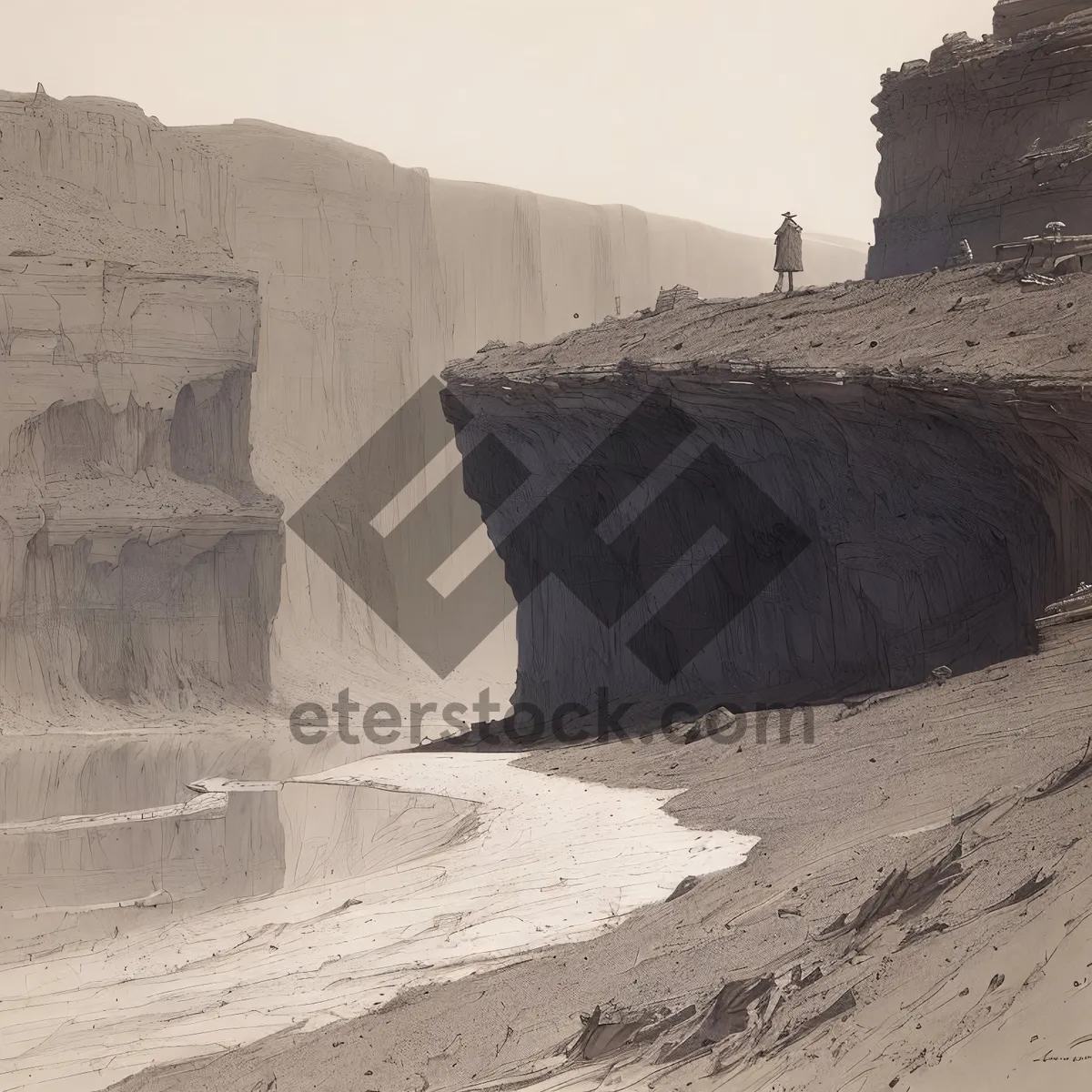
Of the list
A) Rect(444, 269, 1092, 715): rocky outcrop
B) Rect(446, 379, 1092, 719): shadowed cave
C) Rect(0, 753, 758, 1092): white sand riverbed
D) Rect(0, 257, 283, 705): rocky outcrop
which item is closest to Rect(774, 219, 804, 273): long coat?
Rect(444, 269, 1092, 715): rocky outcrop

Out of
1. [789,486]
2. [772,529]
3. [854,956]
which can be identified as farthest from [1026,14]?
[854,956]

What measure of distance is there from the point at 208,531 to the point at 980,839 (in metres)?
23.0

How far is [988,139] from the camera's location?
60.8 feet

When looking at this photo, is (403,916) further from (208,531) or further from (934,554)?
(208,531)

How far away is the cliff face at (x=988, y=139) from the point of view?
57.3 feet

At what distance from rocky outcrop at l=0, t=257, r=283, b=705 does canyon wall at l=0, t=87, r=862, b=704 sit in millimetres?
233

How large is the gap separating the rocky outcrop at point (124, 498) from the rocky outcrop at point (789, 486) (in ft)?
23.2

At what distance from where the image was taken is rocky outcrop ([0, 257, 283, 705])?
1088 inches

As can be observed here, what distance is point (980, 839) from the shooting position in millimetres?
7324

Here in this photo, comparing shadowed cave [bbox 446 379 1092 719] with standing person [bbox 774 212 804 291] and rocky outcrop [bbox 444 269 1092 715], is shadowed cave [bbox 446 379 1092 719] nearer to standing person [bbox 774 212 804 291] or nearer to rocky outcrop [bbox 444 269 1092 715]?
rocky outcrop [bbox 444 269 1092 715]

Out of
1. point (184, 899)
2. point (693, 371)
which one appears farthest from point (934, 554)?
point (184, 899)

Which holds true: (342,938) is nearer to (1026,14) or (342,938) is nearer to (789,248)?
(789,248)

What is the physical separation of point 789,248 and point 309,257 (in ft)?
60.9

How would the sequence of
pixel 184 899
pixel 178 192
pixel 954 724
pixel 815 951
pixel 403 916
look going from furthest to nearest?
pixel 178 192, pixel 184 899, pixel 954 724, pixel 403 916, pixel 815 951
